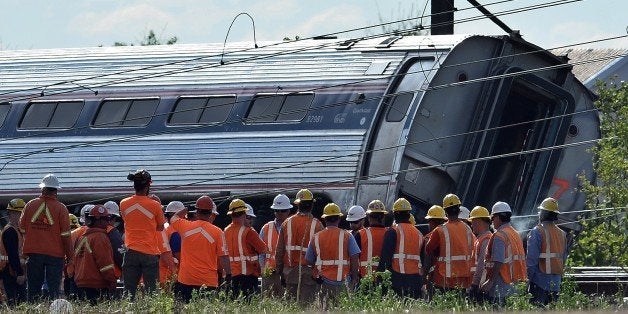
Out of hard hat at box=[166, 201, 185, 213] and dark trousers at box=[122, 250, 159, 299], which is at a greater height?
hard hat at box=[166, 201, 185, 213]

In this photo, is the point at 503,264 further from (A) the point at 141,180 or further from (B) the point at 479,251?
(A) the point at 141,180

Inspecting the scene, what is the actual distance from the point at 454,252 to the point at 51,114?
11407 millimetres

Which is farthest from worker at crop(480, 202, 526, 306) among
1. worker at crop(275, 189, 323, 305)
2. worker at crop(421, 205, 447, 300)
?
worker at crop(275, 189, 323, 305)

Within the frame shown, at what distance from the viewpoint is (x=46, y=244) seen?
1814cm

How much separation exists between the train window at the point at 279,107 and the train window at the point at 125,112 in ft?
6.53

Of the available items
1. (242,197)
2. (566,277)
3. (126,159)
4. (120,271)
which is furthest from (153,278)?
(126,159)

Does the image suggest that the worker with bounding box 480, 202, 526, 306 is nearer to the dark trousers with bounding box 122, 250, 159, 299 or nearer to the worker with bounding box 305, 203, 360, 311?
the worker with bounding box 305, 203, 360, 311

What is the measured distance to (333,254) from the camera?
17797 mm

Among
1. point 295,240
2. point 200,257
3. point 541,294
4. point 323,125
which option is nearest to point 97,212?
point 200,257

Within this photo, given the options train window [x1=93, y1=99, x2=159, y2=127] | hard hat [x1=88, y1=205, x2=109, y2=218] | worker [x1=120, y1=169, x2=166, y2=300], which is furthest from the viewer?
train window [x1=93, y1=99, x2=159, y2=127]

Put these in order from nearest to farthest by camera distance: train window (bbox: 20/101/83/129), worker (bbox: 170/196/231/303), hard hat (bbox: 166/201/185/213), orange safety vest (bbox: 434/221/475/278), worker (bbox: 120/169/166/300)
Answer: worker (bbox: 120/169/166/300), orange safety vest (bbox: 434/221/475/278), worker (bbox: 170/196/231/303), hard hat (bbox: 166/201/185/213), train window (bbox: 20/101/83/129)

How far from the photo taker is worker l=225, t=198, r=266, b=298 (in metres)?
19.2

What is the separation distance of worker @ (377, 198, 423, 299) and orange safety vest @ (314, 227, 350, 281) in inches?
20.8

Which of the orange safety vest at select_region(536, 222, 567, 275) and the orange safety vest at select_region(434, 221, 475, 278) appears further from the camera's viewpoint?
the orange safety vest at select_region(434, 221, 475, 278)
